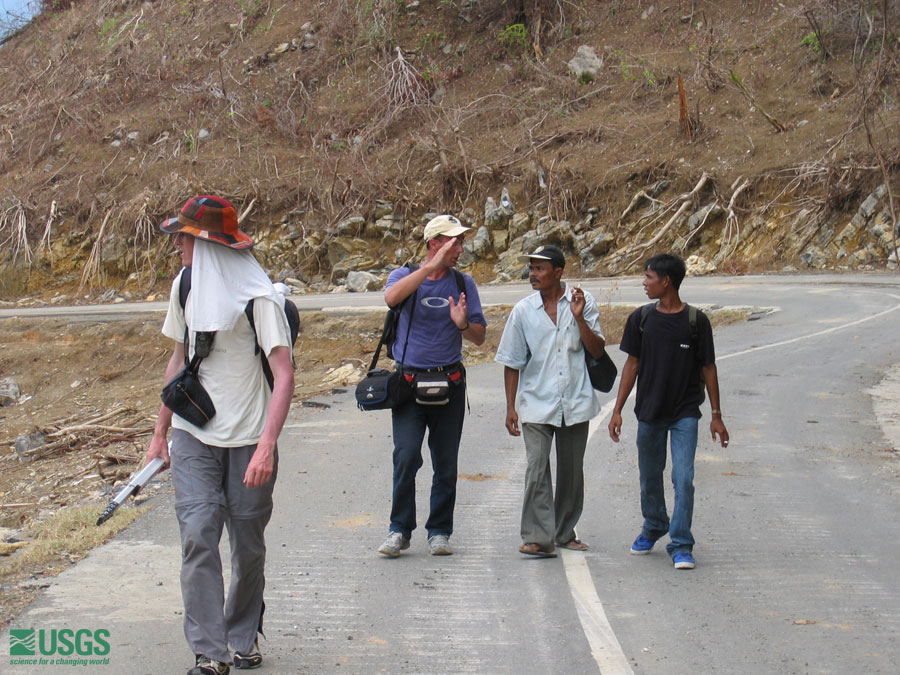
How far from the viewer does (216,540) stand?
404 centimetres

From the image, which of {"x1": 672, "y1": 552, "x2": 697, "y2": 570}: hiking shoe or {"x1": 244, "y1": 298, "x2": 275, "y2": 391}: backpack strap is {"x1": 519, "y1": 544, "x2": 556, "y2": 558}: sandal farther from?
{"x1": 244, "y1": 298, "x2": 275, "y2": 391}: backpack strap

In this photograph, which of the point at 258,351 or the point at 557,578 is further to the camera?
the point at 557,578

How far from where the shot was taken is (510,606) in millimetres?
4992

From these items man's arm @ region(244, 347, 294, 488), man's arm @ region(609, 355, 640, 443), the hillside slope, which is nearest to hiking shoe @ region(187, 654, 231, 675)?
man's arm @ region(244, 347, 294, 488)

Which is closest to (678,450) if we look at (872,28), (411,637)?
(411,637)

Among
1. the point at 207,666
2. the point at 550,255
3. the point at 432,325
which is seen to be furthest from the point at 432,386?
the point at 207,666

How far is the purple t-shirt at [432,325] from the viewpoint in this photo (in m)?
5.77

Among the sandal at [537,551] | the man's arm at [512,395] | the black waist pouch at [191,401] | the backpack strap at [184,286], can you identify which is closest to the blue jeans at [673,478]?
the sandal at [537,551]

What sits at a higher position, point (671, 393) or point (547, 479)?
point (671, 393)

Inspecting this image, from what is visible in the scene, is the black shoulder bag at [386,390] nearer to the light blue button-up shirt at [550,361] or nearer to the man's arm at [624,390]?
the light blue button-up shirt at [550,361]

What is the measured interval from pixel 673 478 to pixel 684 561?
1.57ft

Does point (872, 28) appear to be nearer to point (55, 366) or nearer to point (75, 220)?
point (55, 366)

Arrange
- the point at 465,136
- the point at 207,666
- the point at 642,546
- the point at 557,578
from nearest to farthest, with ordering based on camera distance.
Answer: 1. the point at 207,666
2. the point at 557,578
3. the point at 642,546
4. the point at 465,136

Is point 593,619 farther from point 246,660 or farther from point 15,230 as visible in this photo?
point 15,230
